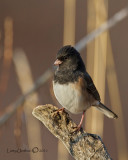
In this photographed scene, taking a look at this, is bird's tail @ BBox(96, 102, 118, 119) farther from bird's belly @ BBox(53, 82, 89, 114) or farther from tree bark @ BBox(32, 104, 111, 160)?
tree bark @ BBox(32, 104, 111, 160)

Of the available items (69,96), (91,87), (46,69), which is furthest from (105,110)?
(46,69)

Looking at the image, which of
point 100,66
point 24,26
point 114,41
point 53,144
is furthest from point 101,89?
point 24,26

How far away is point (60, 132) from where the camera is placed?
5.52 ft

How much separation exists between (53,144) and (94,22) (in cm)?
95

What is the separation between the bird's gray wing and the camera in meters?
2.05

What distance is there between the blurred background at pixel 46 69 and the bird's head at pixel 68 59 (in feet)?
0.27

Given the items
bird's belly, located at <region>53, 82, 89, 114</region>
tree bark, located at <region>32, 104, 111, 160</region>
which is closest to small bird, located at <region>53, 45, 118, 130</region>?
bird's belly, located at <region>53, 82, 89, 114</region>

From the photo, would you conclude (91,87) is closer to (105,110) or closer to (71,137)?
(105,110)

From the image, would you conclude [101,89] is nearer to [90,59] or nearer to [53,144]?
[90,59]

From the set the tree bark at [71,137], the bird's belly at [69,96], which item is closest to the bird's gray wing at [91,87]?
the bird's belly at [69,96]

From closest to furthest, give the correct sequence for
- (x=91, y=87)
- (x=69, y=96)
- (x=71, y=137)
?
(x=71, y=137) → (x=69, y=96) → (x=91, y=87)

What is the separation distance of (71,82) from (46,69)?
1238mm

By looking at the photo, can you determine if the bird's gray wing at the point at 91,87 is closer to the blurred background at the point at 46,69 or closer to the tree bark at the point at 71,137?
the blurred background at the point at 46,69

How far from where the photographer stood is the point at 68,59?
199 cm
